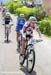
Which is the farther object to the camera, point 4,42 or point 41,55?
point 4,42

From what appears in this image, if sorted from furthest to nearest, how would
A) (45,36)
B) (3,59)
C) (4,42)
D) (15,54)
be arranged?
(45,36), (4,42), (15,54), (3,59)

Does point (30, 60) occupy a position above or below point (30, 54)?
below

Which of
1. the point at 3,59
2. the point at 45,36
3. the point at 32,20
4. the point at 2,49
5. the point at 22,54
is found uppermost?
the point at 32,20

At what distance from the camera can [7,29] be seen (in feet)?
66.9

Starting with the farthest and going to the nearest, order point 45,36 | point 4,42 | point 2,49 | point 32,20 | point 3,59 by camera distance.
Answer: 1. point 45,36
2. point 4,42
3. point 2,49
4. point 3,59
5. point 32,20

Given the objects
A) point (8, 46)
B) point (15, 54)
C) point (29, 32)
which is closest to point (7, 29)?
point (8, 46)

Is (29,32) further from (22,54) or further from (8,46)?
(8,46)

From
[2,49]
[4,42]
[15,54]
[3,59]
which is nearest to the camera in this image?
[3,59]

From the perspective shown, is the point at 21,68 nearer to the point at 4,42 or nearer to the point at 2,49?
the point at 2,49

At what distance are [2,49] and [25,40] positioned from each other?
4.52 metres

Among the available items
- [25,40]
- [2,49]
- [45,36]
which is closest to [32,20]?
[25,40]

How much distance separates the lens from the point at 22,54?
42.5 feet

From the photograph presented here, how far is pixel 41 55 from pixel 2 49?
260 cm

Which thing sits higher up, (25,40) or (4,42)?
(25,40)
